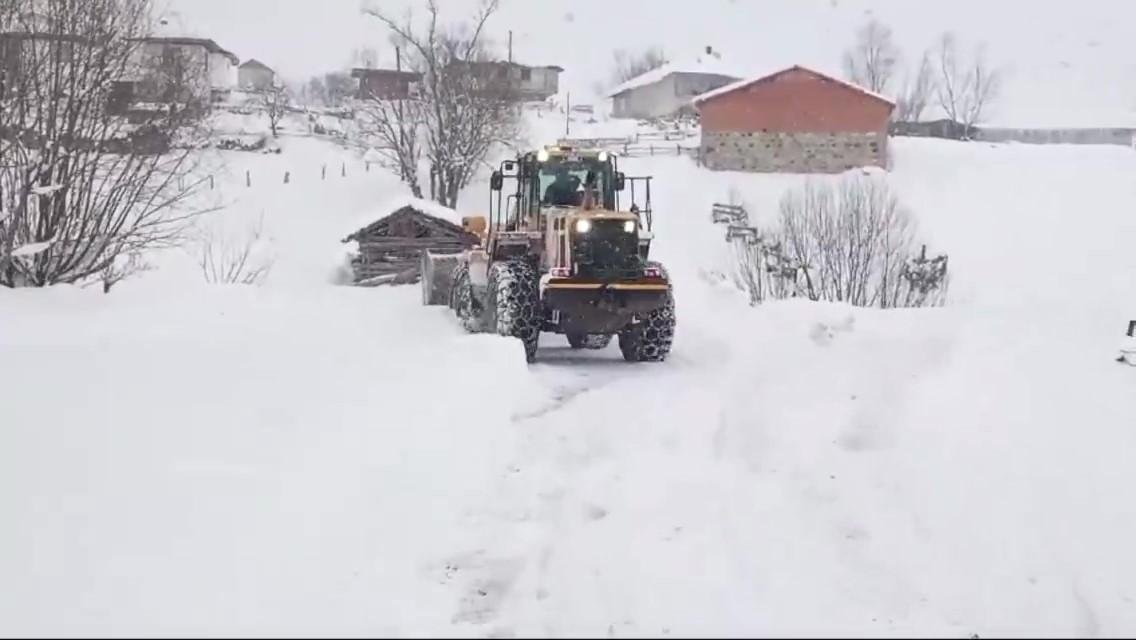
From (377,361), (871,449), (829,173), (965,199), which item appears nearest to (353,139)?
(829,173)

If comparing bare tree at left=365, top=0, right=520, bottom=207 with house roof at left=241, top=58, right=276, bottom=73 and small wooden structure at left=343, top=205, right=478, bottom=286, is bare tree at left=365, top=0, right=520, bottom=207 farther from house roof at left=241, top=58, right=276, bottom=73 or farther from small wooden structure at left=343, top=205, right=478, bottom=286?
house roof at left=241, top=58, right=276, bottom=73

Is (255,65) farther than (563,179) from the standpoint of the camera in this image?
Yes

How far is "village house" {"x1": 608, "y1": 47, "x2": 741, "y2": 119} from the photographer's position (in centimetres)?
6806

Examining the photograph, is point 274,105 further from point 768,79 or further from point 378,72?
point 768,79

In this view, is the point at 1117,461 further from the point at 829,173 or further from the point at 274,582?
the point at 829,173

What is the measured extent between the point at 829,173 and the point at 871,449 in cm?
3797

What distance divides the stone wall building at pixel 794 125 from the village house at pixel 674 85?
2138 centimetres

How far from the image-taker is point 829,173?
148 feet

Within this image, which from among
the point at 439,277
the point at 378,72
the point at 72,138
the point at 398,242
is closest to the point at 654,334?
the point at 439,277

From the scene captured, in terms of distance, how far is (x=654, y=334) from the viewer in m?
13.3

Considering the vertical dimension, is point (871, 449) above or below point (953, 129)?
below

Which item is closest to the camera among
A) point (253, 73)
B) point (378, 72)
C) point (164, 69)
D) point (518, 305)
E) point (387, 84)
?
point (518, 305)

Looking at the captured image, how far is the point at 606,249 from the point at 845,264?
1470 centimetres

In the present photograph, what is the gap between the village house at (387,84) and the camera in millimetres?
47812
